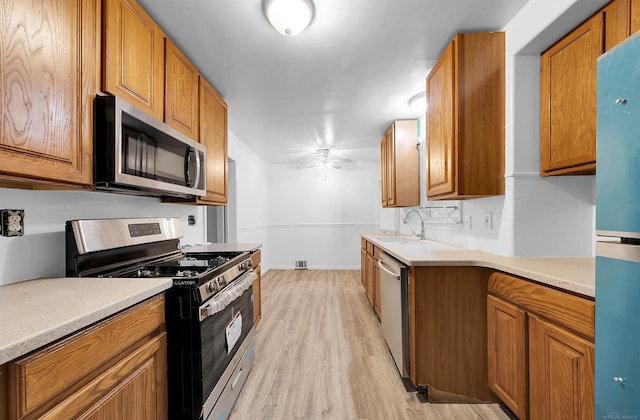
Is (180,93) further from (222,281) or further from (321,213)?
(321,213)

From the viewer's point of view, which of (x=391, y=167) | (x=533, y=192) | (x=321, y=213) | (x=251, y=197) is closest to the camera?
(x=533, y=192)

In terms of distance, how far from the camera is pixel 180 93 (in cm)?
192

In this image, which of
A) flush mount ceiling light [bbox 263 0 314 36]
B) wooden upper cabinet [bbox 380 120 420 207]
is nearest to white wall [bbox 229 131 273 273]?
wooden upper cabinet [bbox 380 120 420 207]

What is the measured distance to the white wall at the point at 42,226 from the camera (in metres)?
1.14

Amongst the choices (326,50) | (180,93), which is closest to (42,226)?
(180,93)

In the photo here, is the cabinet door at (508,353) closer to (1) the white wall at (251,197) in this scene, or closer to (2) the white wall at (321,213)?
(1) the white wall at (251,197)

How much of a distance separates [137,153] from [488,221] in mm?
2270

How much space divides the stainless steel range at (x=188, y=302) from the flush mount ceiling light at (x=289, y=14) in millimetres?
1421

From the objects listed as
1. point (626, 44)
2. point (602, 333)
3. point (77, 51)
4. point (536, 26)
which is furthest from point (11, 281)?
point (536, 26)

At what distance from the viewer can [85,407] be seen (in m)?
0.81

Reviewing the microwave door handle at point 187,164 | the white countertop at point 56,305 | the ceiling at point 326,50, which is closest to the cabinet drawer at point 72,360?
the white countertop at point 56,305

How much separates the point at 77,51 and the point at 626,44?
74.4 inches

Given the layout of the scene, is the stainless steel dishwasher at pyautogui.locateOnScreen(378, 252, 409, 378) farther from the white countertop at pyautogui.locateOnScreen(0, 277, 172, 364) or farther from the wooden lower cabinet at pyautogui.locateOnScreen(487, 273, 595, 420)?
the white countertop at pyautogui.locateOnScreen(0, 277, 172, 364)

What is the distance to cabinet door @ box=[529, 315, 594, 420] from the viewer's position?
42.8 inches
